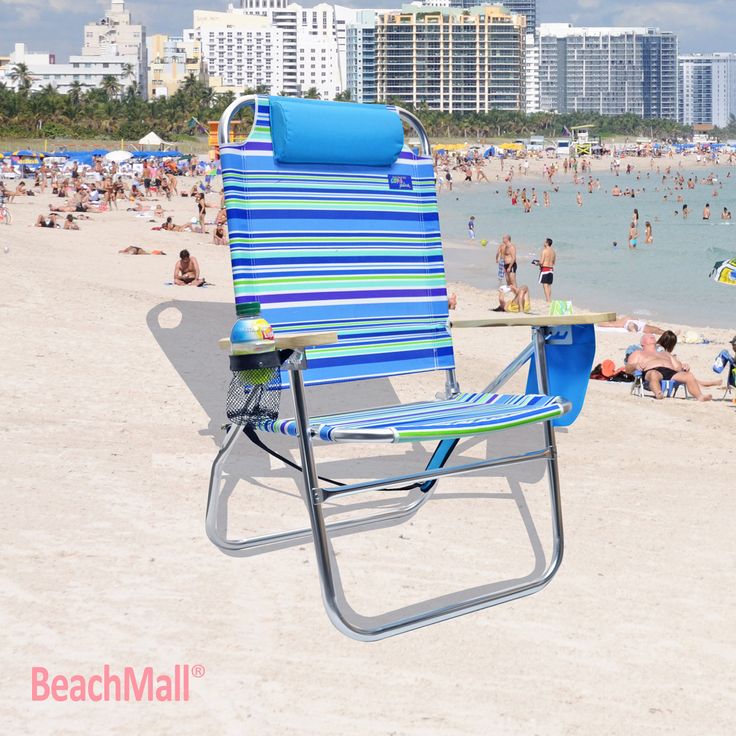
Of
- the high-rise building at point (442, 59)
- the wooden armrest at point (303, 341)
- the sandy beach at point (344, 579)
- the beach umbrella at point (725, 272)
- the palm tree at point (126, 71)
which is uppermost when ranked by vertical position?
the high-rise building at point (442, 59)

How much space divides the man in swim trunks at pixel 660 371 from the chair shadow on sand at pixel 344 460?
1.99 metres

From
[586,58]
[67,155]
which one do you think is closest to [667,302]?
[67,155]

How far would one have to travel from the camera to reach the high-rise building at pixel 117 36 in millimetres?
135125

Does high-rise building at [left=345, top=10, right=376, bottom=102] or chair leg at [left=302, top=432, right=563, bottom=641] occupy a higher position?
high-rise building at [left=345, top=10, right=376, bottom=102]

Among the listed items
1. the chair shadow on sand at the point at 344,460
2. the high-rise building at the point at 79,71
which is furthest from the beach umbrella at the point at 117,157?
the high-rise building at the point at 79,71

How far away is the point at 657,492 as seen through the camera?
390 centimetres

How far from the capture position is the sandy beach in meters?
2.33

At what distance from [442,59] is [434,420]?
142703 millimetres

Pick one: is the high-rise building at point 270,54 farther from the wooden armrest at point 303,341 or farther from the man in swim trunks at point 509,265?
the wooden armrest at point 303,341

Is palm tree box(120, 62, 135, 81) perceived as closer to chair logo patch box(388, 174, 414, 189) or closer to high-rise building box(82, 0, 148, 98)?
high-rise building box(82, 0, 148, 98)

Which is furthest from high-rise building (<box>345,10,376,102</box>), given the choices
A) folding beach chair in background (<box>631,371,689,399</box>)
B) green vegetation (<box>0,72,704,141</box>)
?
folding beach chair in background (<box>631,371,689,399</box>)

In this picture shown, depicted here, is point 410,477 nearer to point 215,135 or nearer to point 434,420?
point 434,420

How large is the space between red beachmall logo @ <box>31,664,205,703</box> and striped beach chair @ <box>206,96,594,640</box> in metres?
0.71

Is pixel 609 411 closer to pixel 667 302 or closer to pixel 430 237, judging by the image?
pixel 430 237
